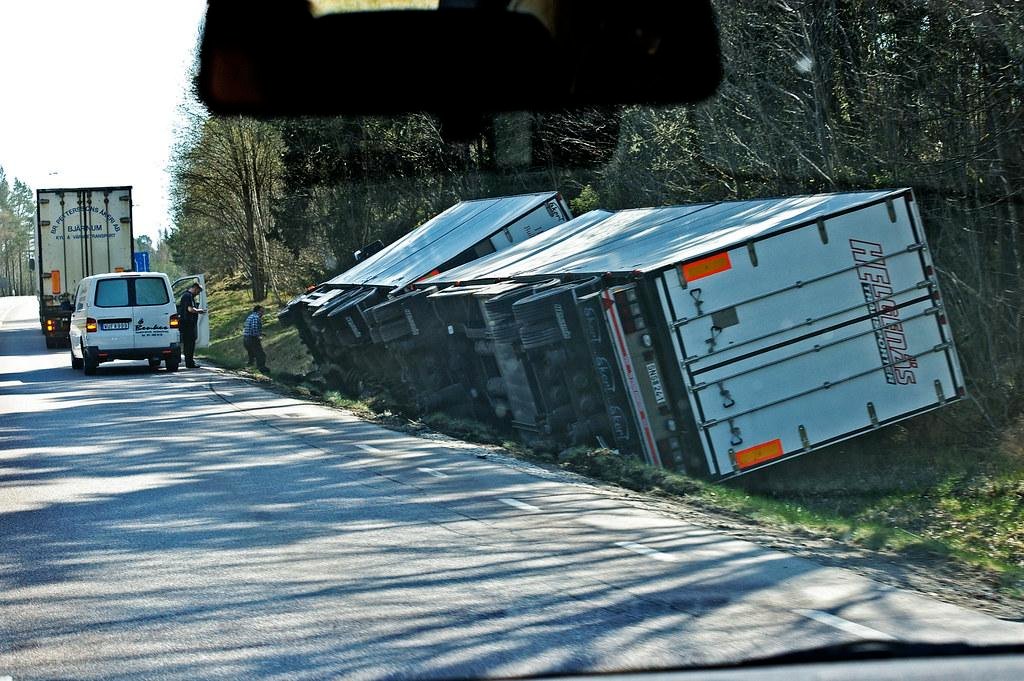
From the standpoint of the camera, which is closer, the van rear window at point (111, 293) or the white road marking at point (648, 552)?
the white road marking at point (648, 552)

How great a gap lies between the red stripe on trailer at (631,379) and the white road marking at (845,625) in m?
6.76

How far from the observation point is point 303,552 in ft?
26.7

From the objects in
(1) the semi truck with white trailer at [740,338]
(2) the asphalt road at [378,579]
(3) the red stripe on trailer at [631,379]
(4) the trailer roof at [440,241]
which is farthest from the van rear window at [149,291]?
(3) the red stripe on trailer at [631,379]

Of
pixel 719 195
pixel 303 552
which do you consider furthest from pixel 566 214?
pixel 303 552

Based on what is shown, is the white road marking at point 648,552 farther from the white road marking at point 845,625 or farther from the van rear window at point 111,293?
the van rear window at point 111,293

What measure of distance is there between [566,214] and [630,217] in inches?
126

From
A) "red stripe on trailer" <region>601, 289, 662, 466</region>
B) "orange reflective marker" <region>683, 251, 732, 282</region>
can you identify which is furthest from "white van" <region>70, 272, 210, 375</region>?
"orange reflective marker" <region>683, 251, 732, 282</region>

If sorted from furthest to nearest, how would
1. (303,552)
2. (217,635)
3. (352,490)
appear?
(352,490) → (303,552) → (217,635)

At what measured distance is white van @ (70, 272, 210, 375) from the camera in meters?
24.8

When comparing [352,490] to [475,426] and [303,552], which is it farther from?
[475,426]

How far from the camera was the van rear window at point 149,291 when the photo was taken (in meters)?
25.0

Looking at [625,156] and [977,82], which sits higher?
[625,156]

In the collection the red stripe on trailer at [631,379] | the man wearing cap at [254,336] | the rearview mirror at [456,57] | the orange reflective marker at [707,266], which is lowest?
the red stripe on trailer at [631,379]

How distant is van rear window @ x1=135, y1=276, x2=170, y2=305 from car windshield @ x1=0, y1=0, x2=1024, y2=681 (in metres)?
0.07
